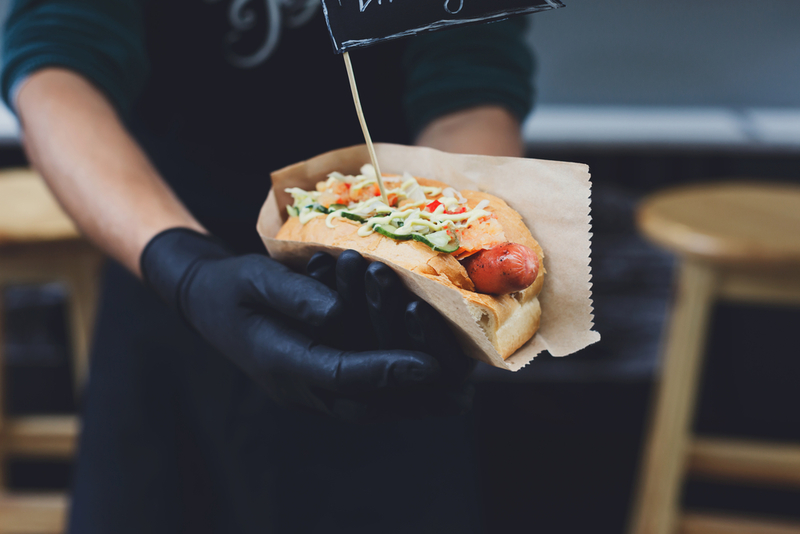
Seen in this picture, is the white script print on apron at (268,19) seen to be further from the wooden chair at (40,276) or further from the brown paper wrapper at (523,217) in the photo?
the wooden chair at (40,276)

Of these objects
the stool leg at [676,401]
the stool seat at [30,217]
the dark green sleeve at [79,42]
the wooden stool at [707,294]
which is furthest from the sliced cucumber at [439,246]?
the stool seat at [30,217]

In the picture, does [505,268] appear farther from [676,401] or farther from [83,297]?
[83,297]

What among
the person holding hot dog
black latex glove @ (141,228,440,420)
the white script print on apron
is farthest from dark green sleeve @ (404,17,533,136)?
black latex glove @ (141,228,440,420)

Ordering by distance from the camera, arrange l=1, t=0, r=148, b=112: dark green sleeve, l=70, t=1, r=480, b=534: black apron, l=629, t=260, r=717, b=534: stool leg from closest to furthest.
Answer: l=1, t=0, r=148, b=112: dark green sleeve < l=70, t=1, r=480, b=534: black apron < l=629, t=260, r=717, b=534: stool leg

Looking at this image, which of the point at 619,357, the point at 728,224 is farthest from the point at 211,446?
A: the point at 619,357

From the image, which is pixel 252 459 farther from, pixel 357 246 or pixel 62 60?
pixel 62 60

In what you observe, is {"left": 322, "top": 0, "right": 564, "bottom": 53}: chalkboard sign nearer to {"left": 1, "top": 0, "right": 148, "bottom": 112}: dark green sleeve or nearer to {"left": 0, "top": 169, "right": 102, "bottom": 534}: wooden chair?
{"left": 1, "top": 0, "right": 148, "bottom": 112}: dark green sleeve

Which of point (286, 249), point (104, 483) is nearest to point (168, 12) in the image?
point (286, 249)
